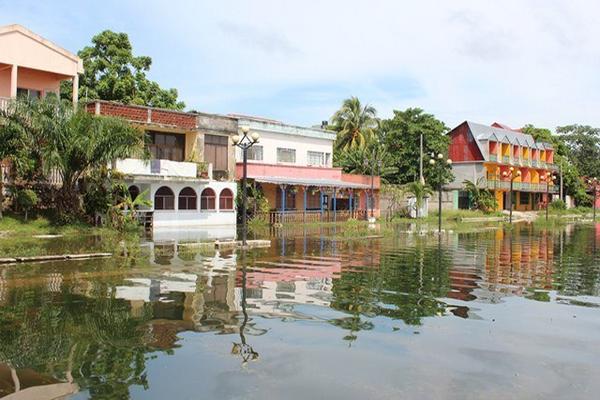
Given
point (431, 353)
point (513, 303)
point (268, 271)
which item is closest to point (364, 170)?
point (268, 271)

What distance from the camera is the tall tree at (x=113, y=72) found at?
36750 millimetres

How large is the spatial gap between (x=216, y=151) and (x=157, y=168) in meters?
5.27

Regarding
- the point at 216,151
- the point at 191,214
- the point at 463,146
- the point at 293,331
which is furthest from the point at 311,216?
the point at 463,146

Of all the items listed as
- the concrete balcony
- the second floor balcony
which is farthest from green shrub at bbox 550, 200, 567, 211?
the concrete balcony

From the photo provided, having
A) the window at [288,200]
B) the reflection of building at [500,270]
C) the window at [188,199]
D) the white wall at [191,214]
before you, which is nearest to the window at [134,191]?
the white wall at [191,214]

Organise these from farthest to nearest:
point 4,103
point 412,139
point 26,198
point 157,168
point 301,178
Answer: point 412,139 < point 301,178 < point 157,168 < point 4,103 < point 26,198

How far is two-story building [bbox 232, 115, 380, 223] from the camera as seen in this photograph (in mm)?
36219

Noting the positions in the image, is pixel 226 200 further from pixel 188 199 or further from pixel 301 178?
pixel 301 178

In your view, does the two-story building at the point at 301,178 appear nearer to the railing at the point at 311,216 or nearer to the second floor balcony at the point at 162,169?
the railing at the point at 311,216

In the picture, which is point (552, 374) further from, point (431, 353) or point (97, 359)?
point (97, 359)

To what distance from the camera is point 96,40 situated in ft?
123

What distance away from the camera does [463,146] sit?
6188cm

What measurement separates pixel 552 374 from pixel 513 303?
4.38 m

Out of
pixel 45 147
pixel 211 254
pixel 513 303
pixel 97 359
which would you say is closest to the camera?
pixel 97 359
